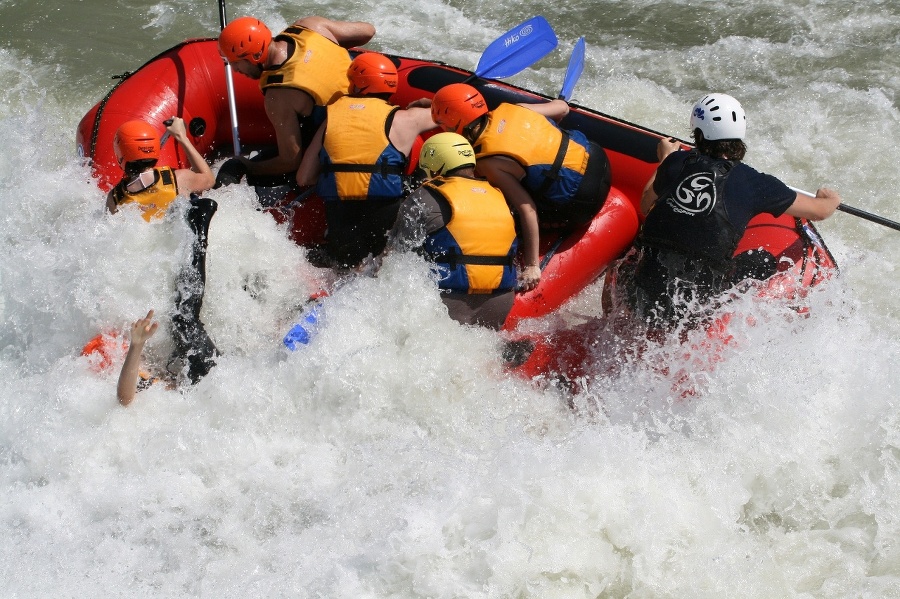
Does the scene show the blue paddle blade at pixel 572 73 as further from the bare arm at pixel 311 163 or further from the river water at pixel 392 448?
the bare arm at pixel 311 163

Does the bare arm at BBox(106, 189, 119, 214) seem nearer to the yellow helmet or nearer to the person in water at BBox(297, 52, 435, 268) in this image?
the person in water at BBox(297, 52, 435, 268)

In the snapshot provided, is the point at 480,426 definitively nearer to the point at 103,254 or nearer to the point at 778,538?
the point at 778,538

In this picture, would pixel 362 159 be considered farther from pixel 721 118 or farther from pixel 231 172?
pixel 721 118

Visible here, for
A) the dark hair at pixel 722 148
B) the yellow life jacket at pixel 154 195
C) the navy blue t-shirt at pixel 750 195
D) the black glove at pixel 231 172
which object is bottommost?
the black glove at pixel 231 172

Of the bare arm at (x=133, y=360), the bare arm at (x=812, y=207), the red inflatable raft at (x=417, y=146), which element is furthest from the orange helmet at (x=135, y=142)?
the bare arm at (x=812, y=207)

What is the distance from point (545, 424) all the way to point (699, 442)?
64 cm

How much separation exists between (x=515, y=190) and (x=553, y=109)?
26.3 inches

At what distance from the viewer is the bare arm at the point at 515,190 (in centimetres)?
390

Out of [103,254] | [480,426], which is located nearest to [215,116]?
[103,254]

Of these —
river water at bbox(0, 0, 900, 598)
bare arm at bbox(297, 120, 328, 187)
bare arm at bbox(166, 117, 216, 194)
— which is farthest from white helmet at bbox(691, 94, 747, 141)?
bare arm at bbox(166, 117, 216, 194)

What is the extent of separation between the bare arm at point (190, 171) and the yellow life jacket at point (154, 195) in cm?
19

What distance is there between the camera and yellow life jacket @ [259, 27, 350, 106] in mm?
4223

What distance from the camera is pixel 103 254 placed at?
4031mm

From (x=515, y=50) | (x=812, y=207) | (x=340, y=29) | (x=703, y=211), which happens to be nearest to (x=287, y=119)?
(x=340, y=29)
